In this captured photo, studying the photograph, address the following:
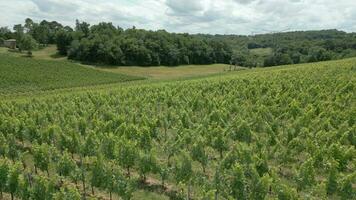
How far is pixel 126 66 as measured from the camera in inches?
3693

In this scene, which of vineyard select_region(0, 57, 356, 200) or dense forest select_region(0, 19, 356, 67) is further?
dense forest select_region(0, 19, 356, 67)

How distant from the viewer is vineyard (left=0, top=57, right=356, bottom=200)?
1617cm

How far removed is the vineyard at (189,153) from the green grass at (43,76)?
27856mm

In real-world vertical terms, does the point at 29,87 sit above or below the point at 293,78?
below

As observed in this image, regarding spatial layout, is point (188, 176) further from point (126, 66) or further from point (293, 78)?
point (126, 66)

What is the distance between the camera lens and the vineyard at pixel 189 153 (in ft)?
53.1

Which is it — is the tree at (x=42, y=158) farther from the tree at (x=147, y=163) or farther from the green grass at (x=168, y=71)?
the green grass at (x=168, y=71)

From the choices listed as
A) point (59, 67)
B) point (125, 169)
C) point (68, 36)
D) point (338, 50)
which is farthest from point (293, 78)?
point (338, 50)

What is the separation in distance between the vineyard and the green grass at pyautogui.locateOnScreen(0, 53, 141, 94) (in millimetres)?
27856

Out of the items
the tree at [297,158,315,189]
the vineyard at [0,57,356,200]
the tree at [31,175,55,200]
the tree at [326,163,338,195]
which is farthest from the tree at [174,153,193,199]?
the tree at [326,163,338,195]

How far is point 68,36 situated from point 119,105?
238ft

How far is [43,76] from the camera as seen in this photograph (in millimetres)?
69062

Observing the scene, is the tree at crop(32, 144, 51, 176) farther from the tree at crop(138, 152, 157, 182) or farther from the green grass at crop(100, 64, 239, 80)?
the green grass at crop(100, 64, 239, 80)

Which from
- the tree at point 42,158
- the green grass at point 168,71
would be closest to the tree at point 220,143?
the tree at point 42,158
